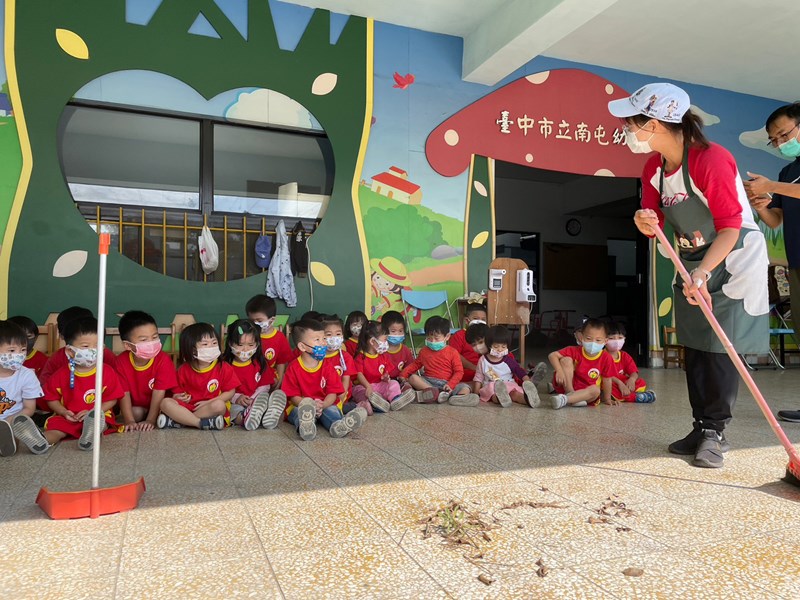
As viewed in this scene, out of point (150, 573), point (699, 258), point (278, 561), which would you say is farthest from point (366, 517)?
point (699, 258)

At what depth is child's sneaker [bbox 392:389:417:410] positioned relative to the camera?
3916 mm

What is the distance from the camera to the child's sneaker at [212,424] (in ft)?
10.7

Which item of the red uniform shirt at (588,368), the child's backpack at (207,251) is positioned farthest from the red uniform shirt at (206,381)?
the red uniform shirt at (588,368)

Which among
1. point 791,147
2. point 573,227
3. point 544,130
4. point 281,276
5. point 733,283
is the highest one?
point 544,130

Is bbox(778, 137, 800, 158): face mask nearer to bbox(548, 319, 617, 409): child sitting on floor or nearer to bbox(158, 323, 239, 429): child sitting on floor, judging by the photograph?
bbox(548, 319, 617, 409): child sitting on floor

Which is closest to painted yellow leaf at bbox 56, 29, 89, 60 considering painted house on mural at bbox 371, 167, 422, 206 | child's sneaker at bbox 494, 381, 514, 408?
painted house on mural at bbox 371, 167, 422, 206

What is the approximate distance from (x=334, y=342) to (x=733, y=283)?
216 cm

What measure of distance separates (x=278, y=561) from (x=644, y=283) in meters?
6.76

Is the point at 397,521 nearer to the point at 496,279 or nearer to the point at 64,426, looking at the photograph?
the point at 64,426

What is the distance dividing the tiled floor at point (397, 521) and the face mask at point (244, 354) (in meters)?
0.64

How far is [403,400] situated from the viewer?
3924mm

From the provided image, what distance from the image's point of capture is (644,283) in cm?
730

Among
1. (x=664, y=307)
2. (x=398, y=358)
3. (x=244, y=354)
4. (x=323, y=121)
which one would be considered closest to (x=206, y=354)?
(x=244, y=354)

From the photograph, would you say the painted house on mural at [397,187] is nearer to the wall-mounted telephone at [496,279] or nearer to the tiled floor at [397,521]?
the wall-mounted telephone at [496,279]
